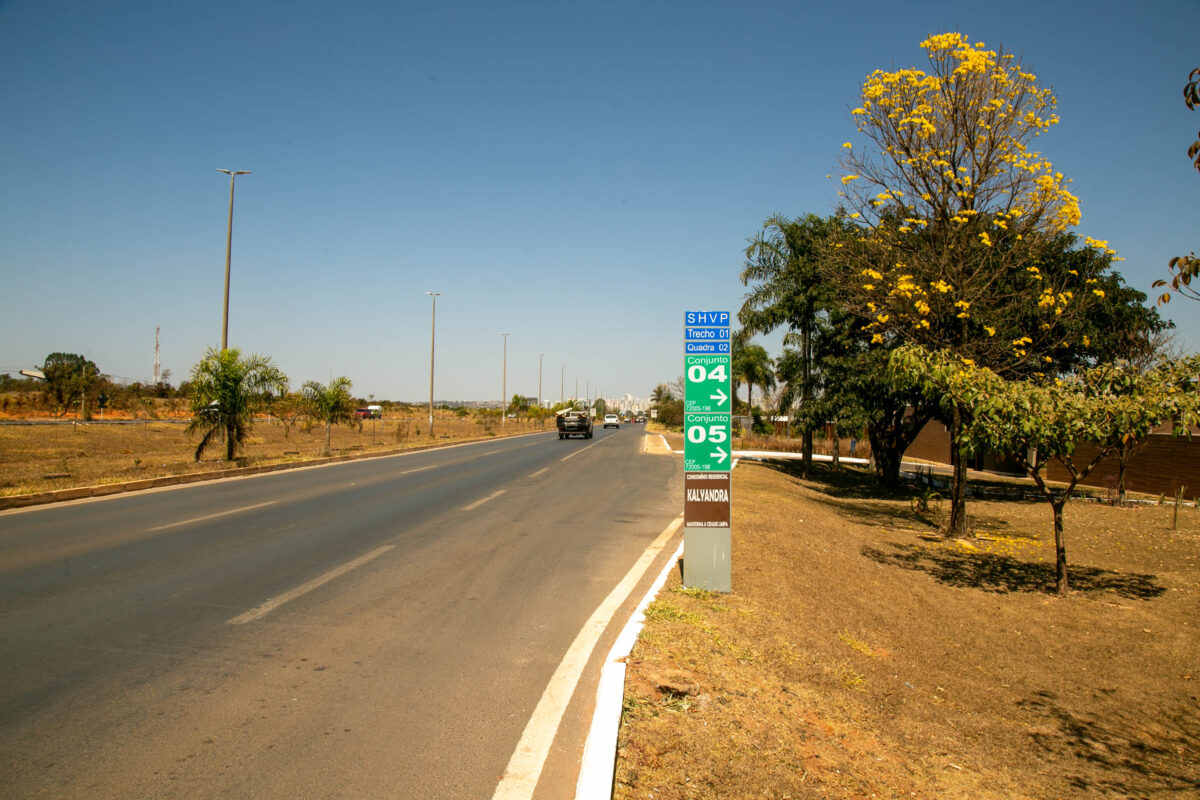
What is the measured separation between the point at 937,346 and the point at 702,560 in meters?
9.53

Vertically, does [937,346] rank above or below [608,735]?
above

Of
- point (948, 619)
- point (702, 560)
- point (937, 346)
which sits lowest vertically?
point (948, 619)

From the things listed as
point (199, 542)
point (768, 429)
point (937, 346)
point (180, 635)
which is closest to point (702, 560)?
point (180, 635)

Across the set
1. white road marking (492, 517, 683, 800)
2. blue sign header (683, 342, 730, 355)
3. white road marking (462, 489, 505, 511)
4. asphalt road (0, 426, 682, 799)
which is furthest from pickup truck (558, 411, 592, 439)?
white road marking (492, 517, 683, 800)

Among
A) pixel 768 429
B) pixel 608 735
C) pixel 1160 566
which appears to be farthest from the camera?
pixel 768 429

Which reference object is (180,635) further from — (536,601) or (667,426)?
(667,426)

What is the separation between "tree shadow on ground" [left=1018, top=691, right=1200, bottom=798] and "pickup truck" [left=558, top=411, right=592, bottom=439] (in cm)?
4568

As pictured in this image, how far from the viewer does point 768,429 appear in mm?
60094

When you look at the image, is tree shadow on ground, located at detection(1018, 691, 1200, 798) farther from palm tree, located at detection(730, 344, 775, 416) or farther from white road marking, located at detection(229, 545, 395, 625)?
palm tree, located at detection(730, 344, 775, 416)

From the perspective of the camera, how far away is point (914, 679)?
21.1ft

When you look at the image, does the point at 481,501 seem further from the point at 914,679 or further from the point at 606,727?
the point at 606,727

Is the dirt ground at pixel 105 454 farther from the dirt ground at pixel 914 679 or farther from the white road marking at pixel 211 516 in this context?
the dirt ground at pixel 914 679

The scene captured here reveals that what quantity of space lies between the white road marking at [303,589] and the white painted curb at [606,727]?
10.9 ft

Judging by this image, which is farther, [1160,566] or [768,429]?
[768,429]
